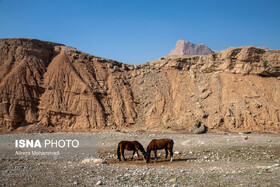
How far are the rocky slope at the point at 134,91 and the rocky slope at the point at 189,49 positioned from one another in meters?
125

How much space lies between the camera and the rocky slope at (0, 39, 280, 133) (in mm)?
33438

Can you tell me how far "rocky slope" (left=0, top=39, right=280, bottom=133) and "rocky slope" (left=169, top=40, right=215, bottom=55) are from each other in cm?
12536

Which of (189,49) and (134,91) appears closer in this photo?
(134,91)

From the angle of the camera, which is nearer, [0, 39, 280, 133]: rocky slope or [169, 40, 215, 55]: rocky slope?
[0, 39, 280, 133]: rocky slope

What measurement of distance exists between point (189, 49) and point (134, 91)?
445ft

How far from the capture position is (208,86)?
39.4 m

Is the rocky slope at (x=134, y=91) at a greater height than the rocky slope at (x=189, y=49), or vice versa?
the rocky slope at (x=189, y=49)

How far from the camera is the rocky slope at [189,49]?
166500 mm

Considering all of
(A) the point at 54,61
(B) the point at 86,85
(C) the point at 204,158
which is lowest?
(C) the point at 204,158

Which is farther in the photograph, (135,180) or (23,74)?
(23,74)

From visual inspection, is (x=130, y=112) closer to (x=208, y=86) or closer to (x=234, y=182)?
(x=208, y=86)

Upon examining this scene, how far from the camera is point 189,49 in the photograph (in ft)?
555

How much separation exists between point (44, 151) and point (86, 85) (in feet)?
68.7

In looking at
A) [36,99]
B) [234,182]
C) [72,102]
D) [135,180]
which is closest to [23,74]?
[36,99]
